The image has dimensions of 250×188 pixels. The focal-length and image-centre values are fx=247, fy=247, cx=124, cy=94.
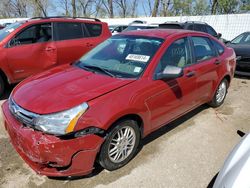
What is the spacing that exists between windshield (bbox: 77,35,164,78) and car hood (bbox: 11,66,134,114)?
0.66 feet

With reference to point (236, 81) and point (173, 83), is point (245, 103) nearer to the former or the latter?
point (236, 81)

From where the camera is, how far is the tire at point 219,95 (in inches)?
192

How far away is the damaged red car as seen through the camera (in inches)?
97.7

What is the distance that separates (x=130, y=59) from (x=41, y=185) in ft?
6.26

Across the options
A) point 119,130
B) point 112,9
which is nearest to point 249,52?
point 119,130

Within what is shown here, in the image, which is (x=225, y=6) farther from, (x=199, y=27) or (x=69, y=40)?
(x=69, y=40)

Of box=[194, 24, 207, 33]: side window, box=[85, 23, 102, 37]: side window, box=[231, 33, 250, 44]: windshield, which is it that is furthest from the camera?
box=[194, 24, 207, 33]: side window

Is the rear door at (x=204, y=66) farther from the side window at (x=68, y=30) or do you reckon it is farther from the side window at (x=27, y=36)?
the side window at (x=27, y=36)

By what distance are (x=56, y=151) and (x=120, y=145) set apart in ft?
2.65

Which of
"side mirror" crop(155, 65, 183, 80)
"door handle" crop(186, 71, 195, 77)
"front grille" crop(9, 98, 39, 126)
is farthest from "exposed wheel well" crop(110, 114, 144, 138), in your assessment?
"door handle" crop(186, 71, 195, 77)

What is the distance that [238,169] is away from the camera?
69.8 inches

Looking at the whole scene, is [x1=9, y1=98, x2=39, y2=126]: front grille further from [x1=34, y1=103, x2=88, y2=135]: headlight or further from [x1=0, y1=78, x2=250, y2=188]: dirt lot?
[x1=0, y1=78, x2=250, y2=188]: dirt lot

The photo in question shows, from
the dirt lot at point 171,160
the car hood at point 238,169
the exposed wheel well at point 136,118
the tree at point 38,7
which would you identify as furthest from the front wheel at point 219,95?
the tree at point 38,7

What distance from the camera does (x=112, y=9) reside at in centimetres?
3666
